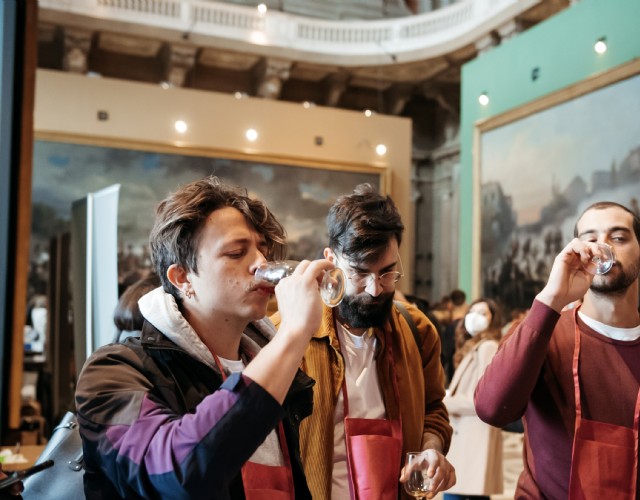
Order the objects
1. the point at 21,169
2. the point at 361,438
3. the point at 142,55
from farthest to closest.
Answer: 1. the point at 142,55
2. the point at 21,169
3. the point at 361,438

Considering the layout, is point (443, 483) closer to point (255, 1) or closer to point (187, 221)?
point (187, 221)

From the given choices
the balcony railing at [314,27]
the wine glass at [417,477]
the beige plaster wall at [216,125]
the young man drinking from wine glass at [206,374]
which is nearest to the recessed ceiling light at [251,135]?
the beige plaster wall at [216,125]

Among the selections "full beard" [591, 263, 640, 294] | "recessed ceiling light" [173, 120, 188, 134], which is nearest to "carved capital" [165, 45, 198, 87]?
"recessed ceiling light" [173, 120, 188, 134]

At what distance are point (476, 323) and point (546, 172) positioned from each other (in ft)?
17.3

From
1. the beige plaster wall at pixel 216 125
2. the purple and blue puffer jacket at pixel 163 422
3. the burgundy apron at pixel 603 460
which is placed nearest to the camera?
the purple and blue puffer jacket at pixel 163 422

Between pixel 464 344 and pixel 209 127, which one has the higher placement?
pixel 209 127

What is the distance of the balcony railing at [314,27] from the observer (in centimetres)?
1848

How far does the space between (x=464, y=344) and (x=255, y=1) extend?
1784cm

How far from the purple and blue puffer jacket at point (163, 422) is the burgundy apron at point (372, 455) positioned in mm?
691

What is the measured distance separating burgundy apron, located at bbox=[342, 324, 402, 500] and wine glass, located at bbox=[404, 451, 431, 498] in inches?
10.1

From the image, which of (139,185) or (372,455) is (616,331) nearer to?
(372,455)

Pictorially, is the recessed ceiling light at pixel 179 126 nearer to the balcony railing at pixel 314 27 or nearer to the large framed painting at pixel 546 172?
the large framed painting at pixel 546 172

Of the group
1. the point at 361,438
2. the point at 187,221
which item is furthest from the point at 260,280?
the point at 361,438

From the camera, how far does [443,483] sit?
85.1 inches
